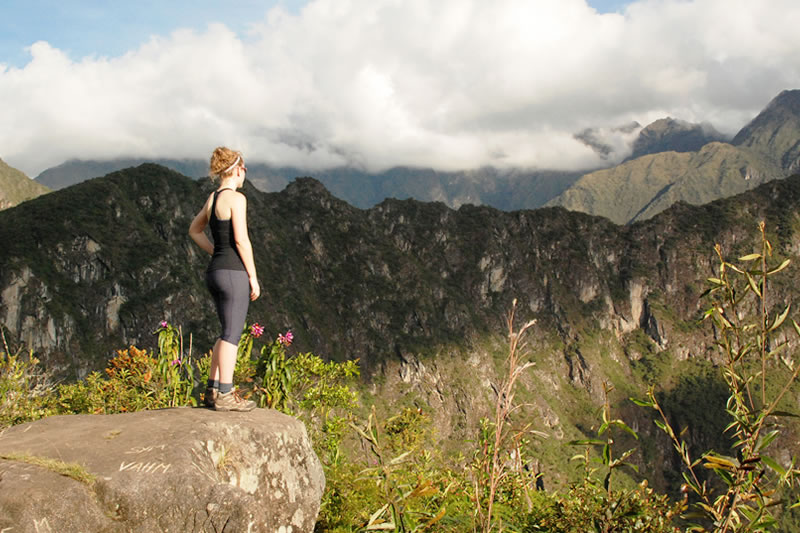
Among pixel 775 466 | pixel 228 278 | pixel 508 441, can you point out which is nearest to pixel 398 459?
pixel 508 441

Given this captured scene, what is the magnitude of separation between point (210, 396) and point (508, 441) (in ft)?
16.9

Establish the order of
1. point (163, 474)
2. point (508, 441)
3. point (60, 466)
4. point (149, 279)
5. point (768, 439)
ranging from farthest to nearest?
1. point (149, 279)
2. point (163, 474)
3. point (60, 466)
4. point (508, 441)
5. point (768, 439)

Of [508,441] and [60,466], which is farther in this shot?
[60,466]

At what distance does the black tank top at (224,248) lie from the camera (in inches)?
281

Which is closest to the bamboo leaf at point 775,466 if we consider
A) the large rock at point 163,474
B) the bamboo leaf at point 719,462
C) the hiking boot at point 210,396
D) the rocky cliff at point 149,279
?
the bamboo leaf at point 719,462

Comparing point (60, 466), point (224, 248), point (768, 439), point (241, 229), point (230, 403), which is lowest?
point (230, 403)

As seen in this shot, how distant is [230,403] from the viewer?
23.4 feet

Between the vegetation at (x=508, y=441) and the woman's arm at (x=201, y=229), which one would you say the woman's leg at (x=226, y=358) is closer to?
the vegetation at (x=508, y=441)

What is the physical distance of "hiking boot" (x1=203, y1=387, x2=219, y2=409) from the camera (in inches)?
286

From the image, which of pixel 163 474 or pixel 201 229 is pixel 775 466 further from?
pixel 201 229

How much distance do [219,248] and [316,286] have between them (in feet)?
625

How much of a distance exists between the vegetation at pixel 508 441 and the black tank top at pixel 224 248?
4.44 ft

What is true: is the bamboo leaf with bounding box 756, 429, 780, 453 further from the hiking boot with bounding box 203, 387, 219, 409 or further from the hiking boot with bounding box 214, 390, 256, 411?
the hiking boot with bounding box 203, 387, 219, 409

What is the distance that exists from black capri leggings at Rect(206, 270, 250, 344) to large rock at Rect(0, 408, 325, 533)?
46.2 inches
